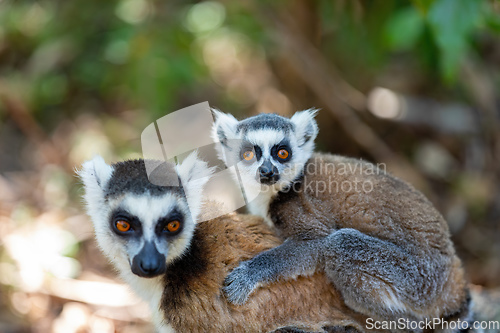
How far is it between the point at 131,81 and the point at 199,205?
4.16 metres

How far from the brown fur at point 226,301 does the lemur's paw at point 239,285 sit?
0.17ft

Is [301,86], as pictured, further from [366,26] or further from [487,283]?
[487,283]

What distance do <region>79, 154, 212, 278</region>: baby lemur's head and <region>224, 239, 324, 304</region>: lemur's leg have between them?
0.55 metres

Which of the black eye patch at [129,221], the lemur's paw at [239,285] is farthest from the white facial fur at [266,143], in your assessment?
the black eye patch at [129,221]

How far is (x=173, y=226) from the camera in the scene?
3.79m

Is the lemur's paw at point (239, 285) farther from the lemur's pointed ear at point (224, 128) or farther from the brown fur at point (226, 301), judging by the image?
the lemur's pointed ear at point (224, 128)

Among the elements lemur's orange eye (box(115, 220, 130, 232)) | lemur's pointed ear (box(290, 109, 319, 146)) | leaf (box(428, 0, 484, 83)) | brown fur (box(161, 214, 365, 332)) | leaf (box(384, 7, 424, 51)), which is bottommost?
brown fur (box(161, 214, 365, 332))

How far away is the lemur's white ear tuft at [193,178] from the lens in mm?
4027

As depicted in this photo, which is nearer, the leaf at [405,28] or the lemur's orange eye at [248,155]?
the lemur's orange eye at [248,155]

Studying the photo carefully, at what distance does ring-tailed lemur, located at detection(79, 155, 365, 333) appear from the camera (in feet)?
12.1

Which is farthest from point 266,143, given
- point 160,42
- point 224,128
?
point 160,42

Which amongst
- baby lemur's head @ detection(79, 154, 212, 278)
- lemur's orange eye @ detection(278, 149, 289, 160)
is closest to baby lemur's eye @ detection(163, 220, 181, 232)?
baby lemur's head @ detection(79, 154, 212, 278)

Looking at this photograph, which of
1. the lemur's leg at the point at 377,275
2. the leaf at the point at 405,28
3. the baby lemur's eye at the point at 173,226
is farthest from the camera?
the leaf at the point at 405,28
